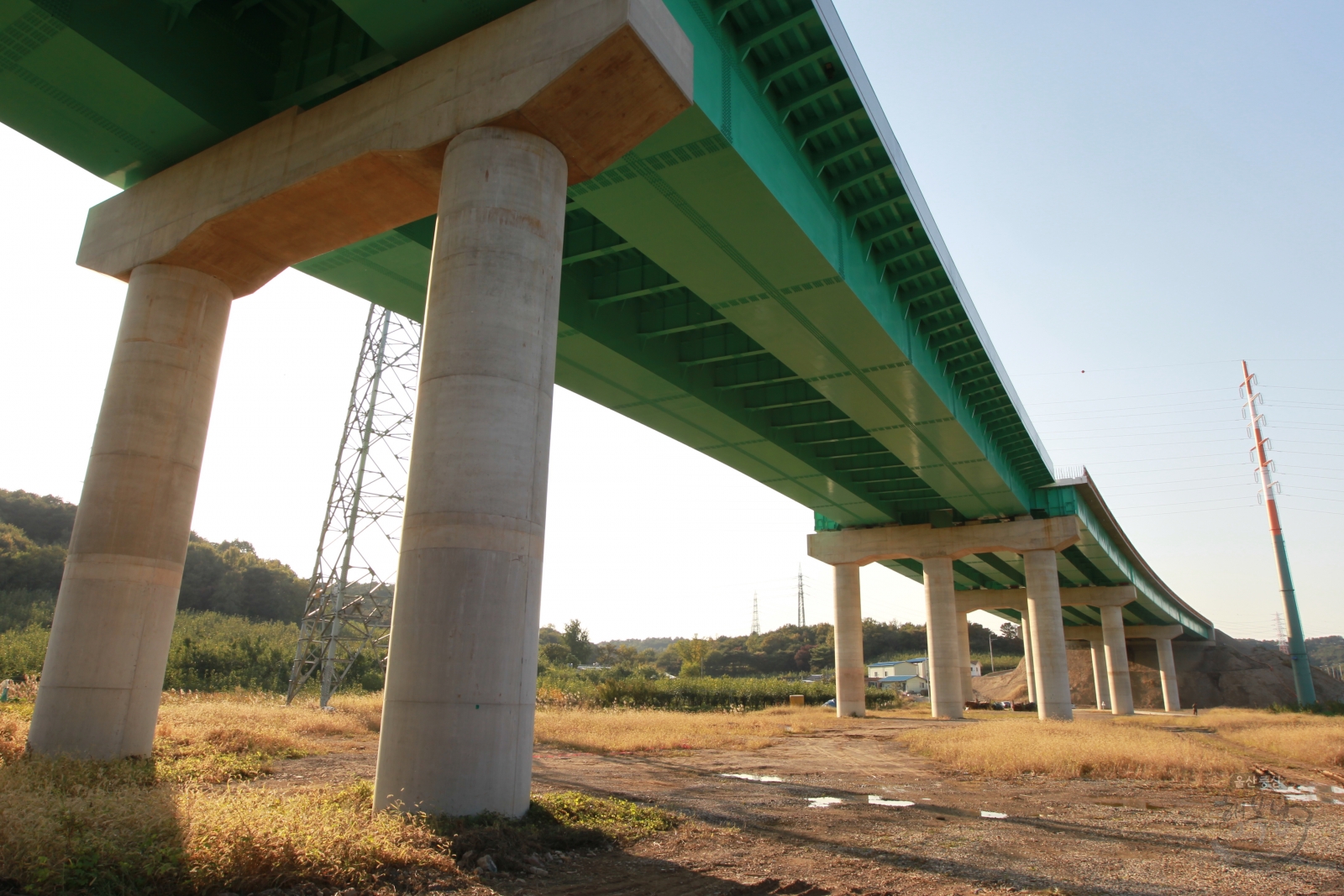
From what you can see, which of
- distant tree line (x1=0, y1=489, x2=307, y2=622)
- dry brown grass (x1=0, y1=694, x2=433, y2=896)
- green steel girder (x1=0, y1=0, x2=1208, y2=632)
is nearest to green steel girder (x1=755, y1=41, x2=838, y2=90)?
green steel girder (x1=0, y1=0, x2=1208, y2=632)

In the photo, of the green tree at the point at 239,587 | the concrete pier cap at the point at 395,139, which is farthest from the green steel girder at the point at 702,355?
the green tree at the point at 239,587

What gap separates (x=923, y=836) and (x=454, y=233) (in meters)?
8.82

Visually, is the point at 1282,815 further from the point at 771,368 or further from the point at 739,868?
the point at 771,368

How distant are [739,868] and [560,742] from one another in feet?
48.6

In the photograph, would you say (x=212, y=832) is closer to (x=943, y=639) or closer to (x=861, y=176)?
(x=861, y=176)

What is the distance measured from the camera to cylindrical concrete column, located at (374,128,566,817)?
821cm

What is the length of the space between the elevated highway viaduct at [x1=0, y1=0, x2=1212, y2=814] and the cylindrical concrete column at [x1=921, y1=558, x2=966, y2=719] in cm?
2251

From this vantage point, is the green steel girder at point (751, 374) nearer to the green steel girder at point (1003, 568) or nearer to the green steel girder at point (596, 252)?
the green steel girder at point (596, 252)

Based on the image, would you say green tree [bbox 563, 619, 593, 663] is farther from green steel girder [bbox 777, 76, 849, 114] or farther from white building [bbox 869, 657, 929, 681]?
green steel girder [bbox 777, 76, 849, 114]

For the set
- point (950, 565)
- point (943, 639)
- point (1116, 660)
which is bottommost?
point (1116, 660)

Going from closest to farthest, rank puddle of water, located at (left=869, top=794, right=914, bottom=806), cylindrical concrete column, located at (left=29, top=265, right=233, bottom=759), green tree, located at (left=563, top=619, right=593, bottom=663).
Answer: cylindrical concrete column, located at (left=29, top=265, right=233, bottom=759)
puddle of water, located at (left=869, top=794, right=914, bottom=806)
green tree, located at (left=563, top=619, right=593, bottom=663)

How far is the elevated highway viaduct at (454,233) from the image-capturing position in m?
8.79

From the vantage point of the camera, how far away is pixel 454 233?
980 centimetres

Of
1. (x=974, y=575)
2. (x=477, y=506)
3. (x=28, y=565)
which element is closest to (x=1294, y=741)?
(x=477, y=506)
